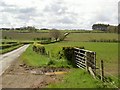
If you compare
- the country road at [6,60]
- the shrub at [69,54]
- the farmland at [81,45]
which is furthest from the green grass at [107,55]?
the country road at [6,60]

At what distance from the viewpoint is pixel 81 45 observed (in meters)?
80.7

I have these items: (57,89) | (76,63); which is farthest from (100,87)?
(76,63)

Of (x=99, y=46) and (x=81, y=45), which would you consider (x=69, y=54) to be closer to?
(x=99, y=46)

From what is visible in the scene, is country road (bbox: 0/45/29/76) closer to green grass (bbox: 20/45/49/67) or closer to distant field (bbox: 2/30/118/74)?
green grass (bbox: 20/45/49/67)

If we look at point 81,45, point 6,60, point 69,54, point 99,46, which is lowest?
point 99,46

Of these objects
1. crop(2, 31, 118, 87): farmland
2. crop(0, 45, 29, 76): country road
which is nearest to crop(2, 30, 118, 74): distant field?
crop(2, 31, 118, 87): farmland

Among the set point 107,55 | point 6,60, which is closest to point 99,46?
point 107,55

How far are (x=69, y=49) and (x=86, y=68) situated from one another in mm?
6069

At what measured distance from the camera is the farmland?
27.1m

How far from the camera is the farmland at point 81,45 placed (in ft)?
88.8

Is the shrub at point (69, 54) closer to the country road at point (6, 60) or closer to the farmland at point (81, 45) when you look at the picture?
the farmland at point (81, 45)

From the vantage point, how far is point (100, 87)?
43.5 feet

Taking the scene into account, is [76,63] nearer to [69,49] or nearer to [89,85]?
[69,49]

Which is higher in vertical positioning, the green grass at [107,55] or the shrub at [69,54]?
the shrub at [69,54]
